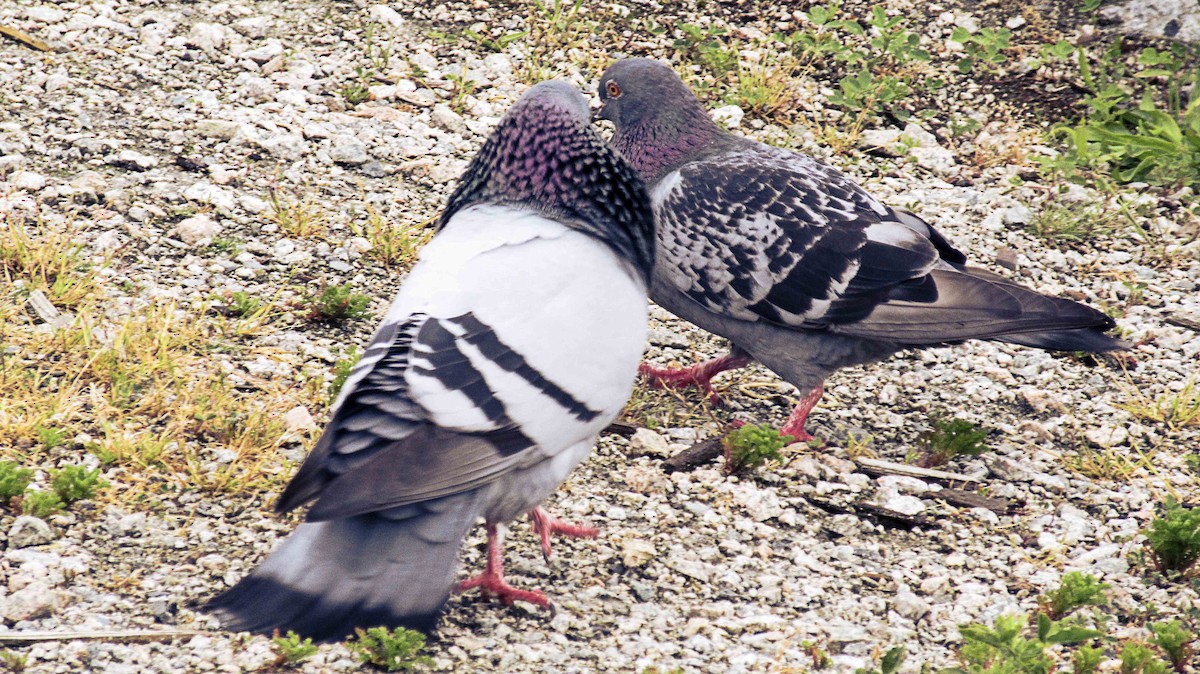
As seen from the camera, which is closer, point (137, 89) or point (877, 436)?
point (877, 436)

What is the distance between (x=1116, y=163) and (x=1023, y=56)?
2.87 ft

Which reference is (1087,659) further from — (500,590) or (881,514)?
(500,590)

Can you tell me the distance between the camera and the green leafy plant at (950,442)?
13.4 ft

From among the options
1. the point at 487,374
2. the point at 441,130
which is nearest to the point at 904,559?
the point at 487,374

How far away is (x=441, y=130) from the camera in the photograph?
564cm

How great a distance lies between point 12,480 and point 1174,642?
3.03 meters

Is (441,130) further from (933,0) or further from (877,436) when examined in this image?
(933,0)

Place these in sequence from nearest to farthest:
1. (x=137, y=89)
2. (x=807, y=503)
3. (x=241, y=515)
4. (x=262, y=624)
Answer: (x=262, y=624)
(x=241, y=515)
(x=807, y=503)
(x=137, y=89)

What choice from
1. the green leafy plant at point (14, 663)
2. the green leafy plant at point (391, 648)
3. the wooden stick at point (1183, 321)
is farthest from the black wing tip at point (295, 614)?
the wooden stick at point (1183, 321)

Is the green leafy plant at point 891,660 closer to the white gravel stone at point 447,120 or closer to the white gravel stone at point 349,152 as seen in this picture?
the white gravel stone at point 349,152

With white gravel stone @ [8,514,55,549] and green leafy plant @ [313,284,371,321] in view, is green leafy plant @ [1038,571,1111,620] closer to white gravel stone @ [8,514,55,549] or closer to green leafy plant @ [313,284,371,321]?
green leafy plant @ [313,284,371,321]

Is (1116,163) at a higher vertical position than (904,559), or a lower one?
higher

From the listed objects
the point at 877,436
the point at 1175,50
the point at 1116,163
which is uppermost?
the point at 1175,50

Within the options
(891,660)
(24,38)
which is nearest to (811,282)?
(891,660)
